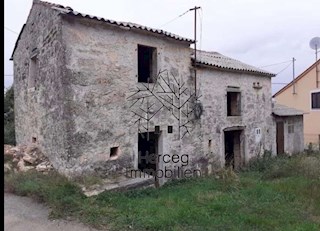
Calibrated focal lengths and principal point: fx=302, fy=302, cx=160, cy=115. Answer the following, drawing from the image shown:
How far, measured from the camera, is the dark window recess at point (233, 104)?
438 inches

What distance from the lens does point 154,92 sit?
8234 mm

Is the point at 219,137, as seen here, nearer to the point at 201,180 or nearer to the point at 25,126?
the point at 201,180

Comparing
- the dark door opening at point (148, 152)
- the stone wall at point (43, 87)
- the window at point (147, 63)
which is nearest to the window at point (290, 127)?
the dark door opening at point (148, 152)

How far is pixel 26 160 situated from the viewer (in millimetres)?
7242

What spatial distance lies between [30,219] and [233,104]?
26.8 ft

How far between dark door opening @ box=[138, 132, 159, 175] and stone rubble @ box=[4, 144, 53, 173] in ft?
8.04

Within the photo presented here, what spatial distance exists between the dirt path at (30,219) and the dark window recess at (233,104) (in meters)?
7.69

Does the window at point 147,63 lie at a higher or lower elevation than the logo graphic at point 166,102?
higher

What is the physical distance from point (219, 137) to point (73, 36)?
5.89 meters

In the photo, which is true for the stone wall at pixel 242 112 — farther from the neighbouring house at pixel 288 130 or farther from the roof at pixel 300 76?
the roof at pixel 300 76

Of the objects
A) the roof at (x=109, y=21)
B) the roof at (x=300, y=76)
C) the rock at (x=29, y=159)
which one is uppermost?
the roof at (x=300, y=76)

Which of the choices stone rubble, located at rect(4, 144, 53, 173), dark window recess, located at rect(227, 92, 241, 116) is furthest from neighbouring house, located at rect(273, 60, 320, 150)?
stone rubble, located at rect(4, 144, 53, 173)

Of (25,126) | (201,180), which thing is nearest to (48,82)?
(25,126)

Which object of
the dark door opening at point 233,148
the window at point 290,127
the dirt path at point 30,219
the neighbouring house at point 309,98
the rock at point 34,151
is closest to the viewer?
the dirt path at point 30,219
